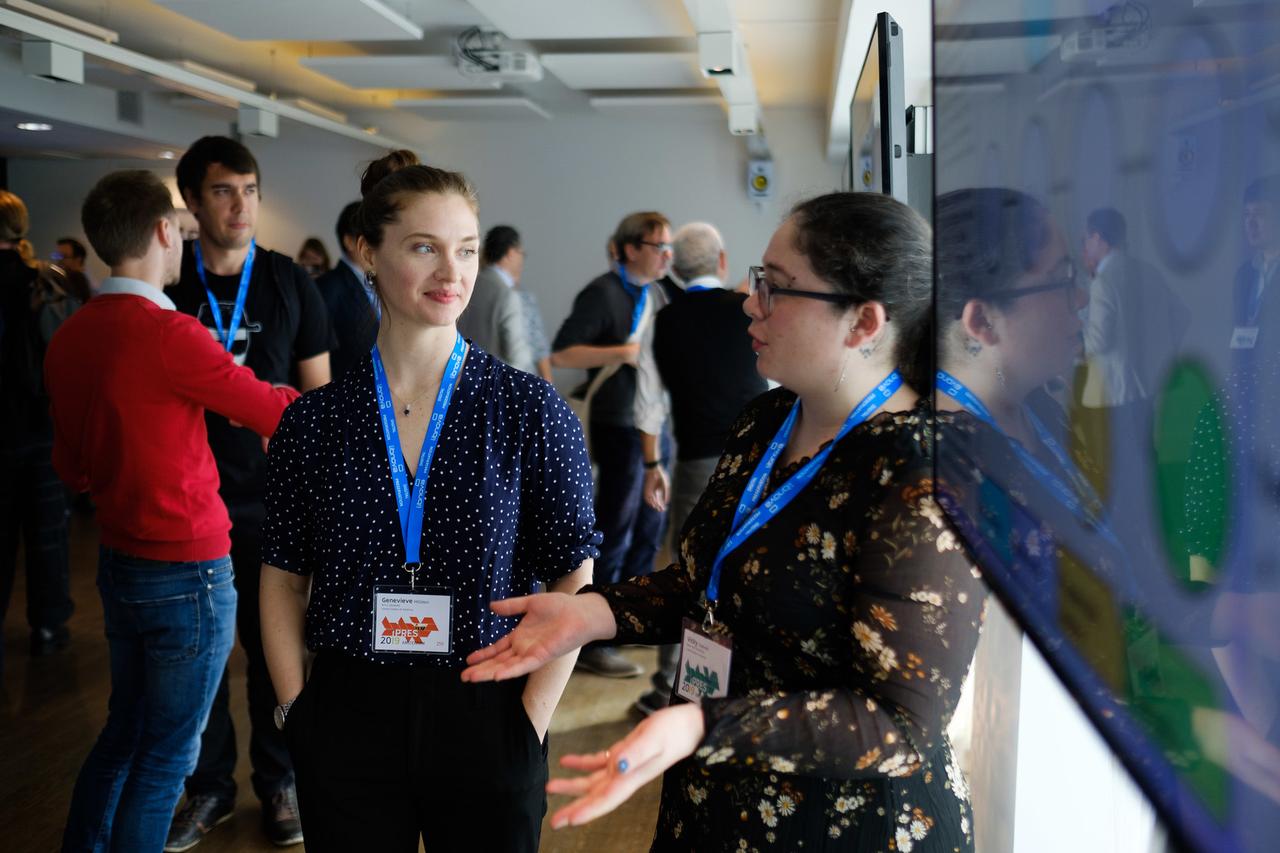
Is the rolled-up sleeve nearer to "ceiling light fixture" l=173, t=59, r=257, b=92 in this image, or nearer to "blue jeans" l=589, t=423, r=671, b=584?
"blue jeans" l=589, t=423, r=671, b=584

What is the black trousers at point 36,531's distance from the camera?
4.00 m

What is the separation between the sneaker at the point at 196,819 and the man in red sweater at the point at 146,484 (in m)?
0.57

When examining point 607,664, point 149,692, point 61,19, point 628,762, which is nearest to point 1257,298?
point 628,762

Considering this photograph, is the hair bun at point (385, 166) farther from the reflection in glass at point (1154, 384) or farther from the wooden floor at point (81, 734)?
the wooden floor at point (81, 734)

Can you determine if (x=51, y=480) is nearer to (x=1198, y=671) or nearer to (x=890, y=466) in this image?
(x=890, y=466)

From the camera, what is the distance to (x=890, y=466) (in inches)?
44.1

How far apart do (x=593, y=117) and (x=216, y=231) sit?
777cm

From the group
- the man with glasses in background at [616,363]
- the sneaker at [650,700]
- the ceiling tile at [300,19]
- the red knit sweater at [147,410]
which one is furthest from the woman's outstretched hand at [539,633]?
the ceiling tile at [300,19]

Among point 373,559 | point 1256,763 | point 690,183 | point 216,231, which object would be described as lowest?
point 373,559

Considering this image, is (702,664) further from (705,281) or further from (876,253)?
(705,281)

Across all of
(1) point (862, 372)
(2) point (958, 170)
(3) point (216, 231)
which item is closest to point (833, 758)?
(1) point (862, 372)

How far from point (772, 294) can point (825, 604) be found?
380mm

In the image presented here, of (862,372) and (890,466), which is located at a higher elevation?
(862,372)

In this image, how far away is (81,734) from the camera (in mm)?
3539
